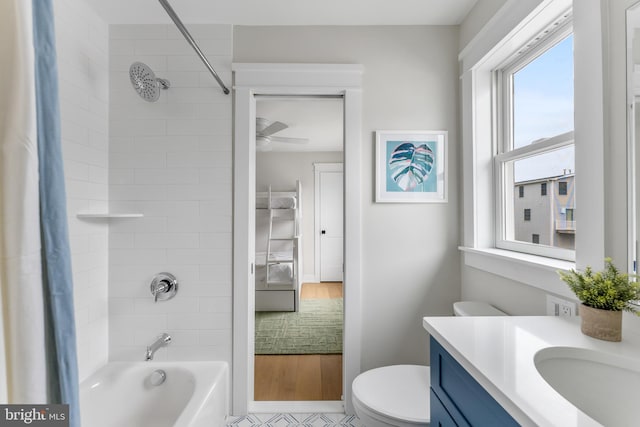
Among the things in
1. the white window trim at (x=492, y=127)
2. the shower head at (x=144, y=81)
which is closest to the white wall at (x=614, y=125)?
the white window trim at (x=492, y=127)

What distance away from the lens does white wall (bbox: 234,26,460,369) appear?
1.95 meters

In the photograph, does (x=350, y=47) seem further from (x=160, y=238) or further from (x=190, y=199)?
(x=160, y=238)

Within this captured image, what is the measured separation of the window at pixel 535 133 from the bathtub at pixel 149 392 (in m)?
1.79

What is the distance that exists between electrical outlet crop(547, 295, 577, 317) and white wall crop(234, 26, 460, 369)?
73cm

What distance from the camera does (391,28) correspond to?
1.97 metres

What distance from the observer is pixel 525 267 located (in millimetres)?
1368

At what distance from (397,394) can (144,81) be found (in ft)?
6.58

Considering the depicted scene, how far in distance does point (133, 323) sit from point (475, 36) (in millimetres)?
2614

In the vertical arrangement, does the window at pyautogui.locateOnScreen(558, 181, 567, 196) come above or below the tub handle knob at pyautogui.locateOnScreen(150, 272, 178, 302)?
above

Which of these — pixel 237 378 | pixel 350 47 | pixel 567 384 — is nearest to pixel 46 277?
pixel 567 384

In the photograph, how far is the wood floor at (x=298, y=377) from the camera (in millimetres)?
2121

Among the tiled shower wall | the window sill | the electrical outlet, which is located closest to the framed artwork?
the window sill

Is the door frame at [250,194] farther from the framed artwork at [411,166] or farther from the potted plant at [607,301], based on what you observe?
the potted plant at [607,301]

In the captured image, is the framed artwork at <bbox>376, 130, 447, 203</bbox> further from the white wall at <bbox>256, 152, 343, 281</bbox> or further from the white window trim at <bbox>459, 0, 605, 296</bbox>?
the white wall at <bbox>256, 152, 343, 281</bbox>
